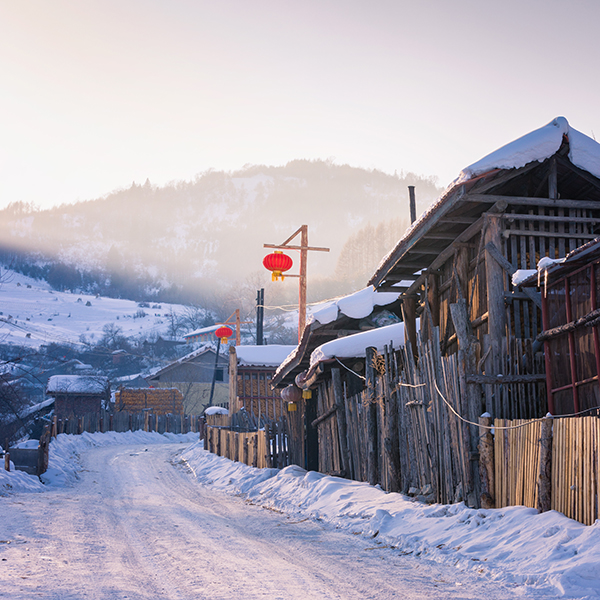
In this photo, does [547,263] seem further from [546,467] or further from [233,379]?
[233,379]

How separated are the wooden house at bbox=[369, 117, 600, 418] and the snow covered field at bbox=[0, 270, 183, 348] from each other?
82.9m

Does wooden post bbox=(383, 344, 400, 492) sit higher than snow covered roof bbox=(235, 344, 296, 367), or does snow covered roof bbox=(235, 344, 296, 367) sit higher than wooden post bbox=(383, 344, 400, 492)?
→ snow covered roof bbox=(235, 344, 296, 367)

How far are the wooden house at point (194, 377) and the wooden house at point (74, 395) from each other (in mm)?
7101

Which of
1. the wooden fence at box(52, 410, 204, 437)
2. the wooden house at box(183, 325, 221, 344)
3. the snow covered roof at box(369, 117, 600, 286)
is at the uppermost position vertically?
the wooden house at box(183, 325, 221, 344)

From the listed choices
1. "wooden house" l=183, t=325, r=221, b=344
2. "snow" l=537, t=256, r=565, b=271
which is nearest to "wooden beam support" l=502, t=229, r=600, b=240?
"snow" l=537, t=256, r=565, b=271

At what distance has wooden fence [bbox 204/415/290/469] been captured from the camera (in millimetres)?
16078

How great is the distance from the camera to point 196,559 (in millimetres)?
6332

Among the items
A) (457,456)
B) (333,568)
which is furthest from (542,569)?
(457,456)

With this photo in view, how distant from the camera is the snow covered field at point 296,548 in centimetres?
495

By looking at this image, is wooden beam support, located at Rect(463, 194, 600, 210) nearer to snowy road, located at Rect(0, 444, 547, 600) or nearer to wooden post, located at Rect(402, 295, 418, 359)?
wooden post, located at Rect(402, 295, 418, 359)

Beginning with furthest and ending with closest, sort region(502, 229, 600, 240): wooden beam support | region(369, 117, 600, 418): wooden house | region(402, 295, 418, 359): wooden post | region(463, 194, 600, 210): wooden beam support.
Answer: region(402, 295, 418, 359): wooden post < region(502, 229, 600, 240): wooden beam support < region(463, 194, 600, 210): wooden beam support < region(369, 117, 600, 418): wooden house

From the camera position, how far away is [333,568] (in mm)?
5855

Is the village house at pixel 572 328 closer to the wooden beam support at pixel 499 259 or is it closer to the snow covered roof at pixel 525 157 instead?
the wooden beam support at pixel 499 259

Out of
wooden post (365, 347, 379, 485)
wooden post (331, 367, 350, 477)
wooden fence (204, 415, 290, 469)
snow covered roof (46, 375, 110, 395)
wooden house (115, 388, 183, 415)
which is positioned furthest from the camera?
wooden house (115, 388, 183, 415)
